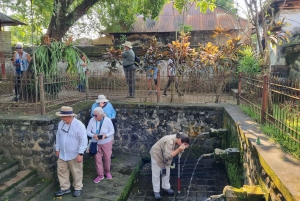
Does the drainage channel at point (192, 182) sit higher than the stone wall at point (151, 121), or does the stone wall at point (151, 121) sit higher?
the stone wall at point (151, 121)

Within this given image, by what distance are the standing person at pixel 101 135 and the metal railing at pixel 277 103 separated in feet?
10.4

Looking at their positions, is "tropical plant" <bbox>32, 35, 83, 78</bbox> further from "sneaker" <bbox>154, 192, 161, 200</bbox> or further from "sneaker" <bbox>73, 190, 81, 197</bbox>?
"sneaker" <bbox>154, 192, 161, 200</bbox>

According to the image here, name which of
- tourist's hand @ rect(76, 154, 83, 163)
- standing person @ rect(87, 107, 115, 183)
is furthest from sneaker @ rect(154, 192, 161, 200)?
tourist's hand @ rect(76, 154, 83, 163)

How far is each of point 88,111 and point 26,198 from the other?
3.29 m

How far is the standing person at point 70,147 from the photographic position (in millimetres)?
5258

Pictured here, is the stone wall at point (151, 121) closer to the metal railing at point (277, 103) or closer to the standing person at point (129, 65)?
the standing person at point (129, 65)

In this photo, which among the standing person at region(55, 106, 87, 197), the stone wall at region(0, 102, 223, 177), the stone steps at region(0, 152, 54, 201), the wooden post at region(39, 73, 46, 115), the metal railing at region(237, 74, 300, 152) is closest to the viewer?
the metal railing at region(237, 74, 300, 152)

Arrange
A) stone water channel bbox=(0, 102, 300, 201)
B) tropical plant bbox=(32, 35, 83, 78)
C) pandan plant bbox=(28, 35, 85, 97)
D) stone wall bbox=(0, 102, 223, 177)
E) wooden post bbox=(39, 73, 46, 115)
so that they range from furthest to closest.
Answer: stone wall bbox=(0, 102, 223, 177)
tropical plant bbox=(32, 35, 83, 78)
pandan plant bbox=(28, 35, 85, 97)
wooden post bbox=(39, 73, 46, 115)
stone water channel bbox=(0, 102, 300, 201)

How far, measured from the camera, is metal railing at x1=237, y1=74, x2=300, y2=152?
13.6ft

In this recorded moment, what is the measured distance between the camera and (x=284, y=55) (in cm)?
1039

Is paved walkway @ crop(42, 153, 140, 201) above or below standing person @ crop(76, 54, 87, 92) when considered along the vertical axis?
below

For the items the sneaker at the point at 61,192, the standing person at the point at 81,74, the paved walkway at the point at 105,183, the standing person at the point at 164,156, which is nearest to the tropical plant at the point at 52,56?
the standing person at the point at 81,74

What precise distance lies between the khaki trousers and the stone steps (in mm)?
422

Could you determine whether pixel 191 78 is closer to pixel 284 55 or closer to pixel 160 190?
pixel 160 190
